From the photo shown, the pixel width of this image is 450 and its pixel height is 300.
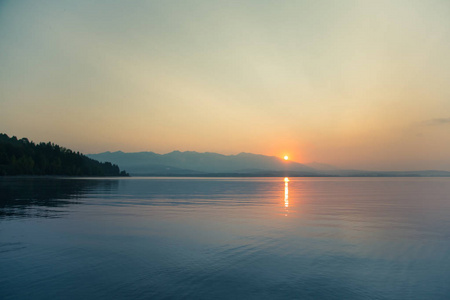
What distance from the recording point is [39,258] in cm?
1473

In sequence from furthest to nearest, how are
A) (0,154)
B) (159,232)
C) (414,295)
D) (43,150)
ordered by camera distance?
(43,150) → (0,154) → (159,232) → (414,295)

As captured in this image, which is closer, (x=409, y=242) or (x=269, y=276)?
(x=269, y=276)

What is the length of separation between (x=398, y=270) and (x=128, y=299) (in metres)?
11.0

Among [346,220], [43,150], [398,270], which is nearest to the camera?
[398,270]

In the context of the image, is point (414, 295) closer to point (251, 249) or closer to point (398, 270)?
point (398, 270)

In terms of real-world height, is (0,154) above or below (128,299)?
above

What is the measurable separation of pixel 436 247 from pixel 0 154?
18456 cm

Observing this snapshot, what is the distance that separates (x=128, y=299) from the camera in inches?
402

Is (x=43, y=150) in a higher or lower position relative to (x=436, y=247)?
higher

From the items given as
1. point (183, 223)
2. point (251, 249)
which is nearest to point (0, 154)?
point (183, 223)

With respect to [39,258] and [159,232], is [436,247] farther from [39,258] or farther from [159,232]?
[39,258]

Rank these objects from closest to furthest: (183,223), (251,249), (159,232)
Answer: (251,249) → (159,232) → (183,223)

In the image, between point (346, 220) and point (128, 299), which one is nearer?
point (128, 299)

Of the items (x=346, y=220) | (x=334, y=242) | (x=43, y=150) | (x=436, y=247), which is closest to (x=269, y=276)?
(x=334, y=242)
